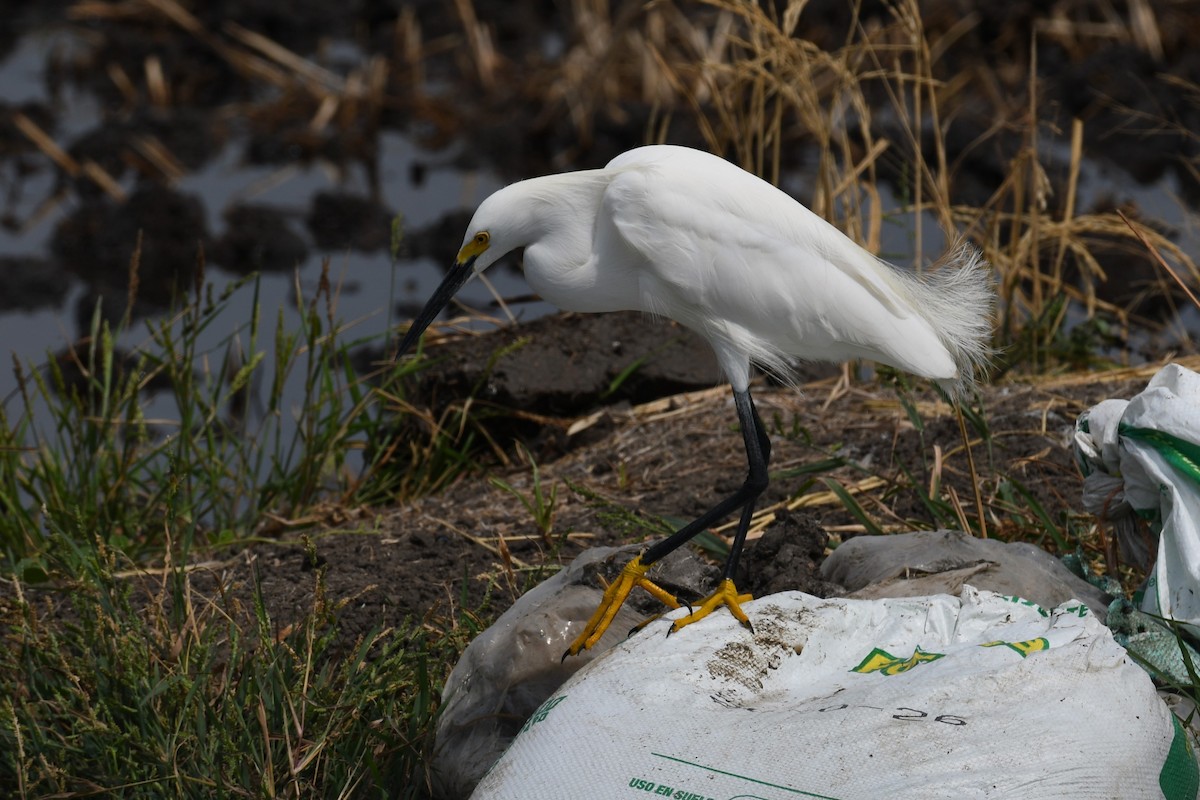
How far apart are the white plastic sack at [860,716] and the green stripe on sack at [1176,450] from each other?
0.34 meters

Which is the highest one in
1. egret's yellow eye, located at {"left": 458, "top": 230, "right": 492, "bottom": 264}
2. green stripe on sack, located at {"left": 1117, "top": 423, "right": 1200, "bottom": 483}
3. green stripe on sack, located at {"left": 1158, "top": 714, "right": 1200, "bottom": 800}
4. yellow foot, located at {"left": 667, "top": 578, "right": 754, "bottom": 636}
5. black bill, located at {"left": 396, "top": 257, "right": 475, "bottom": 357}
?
egret's yellow eye, located at {"left": 458, "top": 230, "right": 492, "bottom": 264}

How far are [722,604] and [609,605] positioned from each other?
0.20m

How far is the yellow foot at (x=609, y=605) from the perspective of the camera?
2358 millimetres

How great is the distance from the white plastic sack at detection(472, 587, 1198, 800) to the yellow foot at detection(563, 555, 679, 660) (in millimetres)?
186

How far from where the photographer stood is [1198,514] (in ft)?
7.58

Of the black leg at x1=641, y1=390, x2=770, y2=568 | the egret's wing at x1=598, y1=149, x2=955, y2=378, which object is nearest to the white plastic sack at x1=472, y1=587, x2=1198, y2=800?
the black leg at x1=641, y1=390, x2=770, y2=568

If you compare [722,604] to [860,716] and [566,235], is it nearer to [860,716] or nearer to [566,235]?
[860,716]

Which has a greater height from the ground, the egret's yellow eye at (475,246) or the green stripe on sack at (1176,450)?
the egret's yellow eye at (475,246)

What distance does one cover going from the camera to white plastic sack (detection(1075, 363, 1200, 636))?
2.30 m

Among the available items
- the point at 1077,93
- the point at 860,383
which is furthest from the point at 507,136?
the point at 860,383

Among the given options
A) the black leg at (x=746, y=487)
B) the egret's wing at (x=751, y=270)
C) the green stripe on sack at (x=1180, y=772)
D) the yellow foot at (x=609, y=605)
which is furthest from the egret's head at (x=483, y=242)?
the green stripe on sack at (x=1180, y=772)

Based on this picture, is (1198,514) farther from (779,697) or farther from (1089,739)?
(779,697)

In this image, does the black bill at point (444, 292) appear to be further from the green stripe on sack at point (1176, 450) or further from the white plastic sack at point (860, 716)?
the green stripe on sack at point (1176, 450)

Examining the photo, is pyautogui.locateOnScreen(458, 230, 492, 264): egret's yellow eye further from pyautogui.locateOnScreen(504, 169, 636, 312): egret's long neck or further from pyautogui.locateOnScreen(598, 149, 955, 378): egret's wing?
pyautogui.locateOnScreen(598, 149, 955, 378): egret's wing
